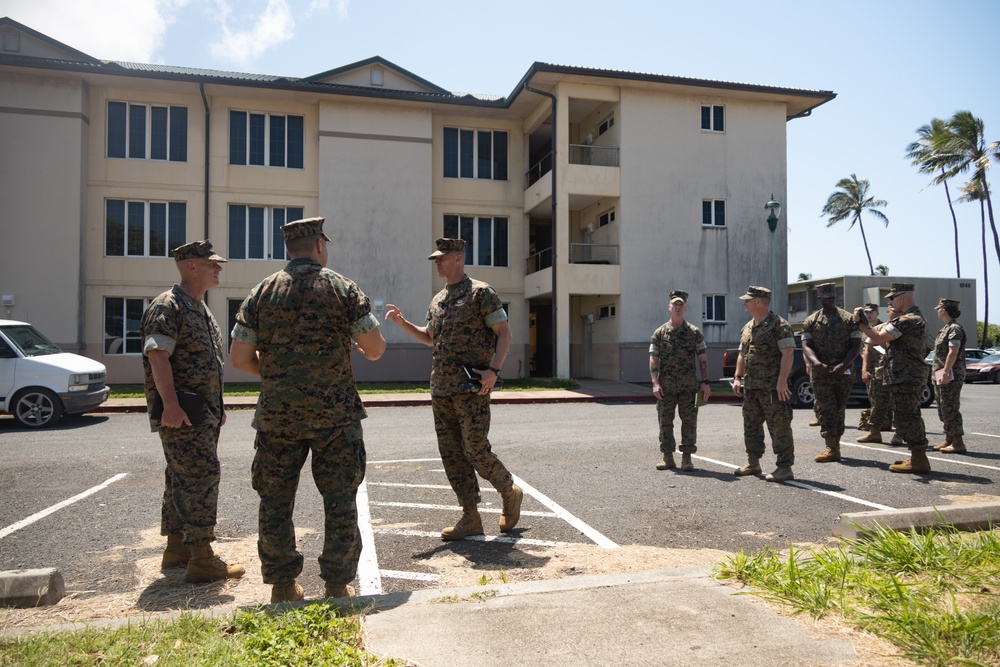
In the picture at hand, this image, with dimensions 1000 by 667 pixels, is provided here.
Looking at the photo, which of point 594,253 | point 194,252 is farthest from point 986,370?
point 194,252

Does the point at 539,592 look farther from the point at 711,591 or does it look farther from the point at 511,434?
the point at 511,434

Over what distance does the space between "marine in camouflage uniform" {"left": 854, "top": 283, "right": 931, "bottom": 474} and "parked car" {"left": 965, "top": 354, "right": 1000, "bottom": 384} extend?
81.0 ft

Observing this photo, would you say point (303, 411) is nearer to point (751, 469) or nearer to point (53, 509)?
point (53, 509)

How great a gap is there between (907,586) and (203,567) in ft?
12.9

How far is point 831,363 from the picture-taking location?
8.29 metres

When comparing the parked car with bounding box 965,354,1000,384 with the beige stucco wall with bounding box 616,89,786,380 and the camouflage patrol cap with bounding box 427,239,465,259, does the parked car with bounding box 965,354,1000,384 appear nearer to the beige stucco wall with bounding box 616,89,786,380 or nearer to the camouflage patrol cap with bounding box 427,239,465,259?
the beige stucco wall with bounding box 616,89,786,380

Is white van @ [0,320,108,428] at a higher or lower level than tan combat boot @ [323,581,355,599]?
higher

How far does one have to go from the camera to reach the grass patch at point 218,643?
2797mm

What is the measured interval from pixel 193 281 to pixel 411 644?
9.09 ft

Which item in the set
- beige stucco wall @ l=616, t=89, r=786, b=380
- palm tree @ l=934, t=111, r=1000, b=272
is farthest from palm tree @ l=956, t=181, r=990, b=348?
beige stucco wall @ l=616, t=89, r=786, b=380

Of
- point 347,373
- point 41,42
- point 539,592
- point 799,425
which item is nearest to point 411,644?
point 539,592

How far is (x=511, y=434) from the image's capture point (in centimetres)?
1109

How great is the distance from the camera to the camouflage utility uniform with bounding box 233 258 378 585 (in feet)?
12.0

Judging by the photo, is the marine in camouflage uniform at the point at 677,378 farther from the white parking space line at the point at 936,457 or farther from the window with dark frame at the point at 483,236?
the window with dark frame at the point at 483,236
